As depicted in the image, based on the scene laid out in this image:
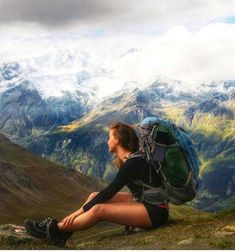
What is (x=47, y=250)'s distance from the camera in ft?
43.4

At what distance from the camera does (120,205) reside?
1426 cm

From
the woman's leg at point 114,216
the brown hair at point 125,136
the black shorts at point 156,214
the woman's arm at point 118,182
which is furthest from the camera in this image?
the brown hair at point 125,136

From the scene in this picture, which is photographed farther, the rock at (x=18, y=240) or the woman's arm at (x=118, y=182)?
the rock at (x=18, y=240)

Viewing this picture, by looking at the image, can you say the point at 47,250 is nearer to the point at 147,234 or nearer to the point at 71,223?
the point at 71,223

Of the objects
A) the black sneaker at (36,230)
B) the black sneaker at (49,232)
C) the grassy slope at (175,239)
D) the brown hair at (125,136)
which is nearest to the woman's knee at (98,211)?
the black sneaker at (49,232)

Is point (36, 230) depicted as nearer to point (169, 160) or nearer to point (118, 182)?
point (118, 182)

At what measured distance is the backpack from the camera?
13.7 m

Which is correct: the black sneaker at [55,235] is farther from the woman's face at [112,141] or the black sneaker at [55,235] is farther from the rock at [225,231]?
the rock at [225,231]

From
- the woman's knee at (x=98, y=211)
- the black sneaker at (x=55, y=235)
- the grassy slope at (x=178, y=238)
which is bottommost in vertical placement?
the grassy slope at (x=178, y=238)

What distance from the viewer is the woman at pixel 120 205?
13805 mm

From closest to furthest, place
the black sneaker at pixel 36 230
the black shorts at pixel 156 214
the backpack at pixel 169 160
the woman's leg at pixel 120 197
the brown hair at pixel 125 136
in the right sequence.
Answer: the backpack at pixel 169 160 < the black sneaker at pixel 36 230 < the black shorts at pixel 156 214 < the brown hair at pixel 125 136 < the woman's leg at pixel 120 197

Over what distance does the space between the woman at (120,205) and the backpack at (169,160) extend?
0.65 feet

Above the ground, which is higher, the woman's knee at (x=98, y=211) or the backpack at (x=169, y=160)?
the backpack at (x=169, y=160)

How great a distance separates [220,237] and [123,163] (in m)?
3.16
